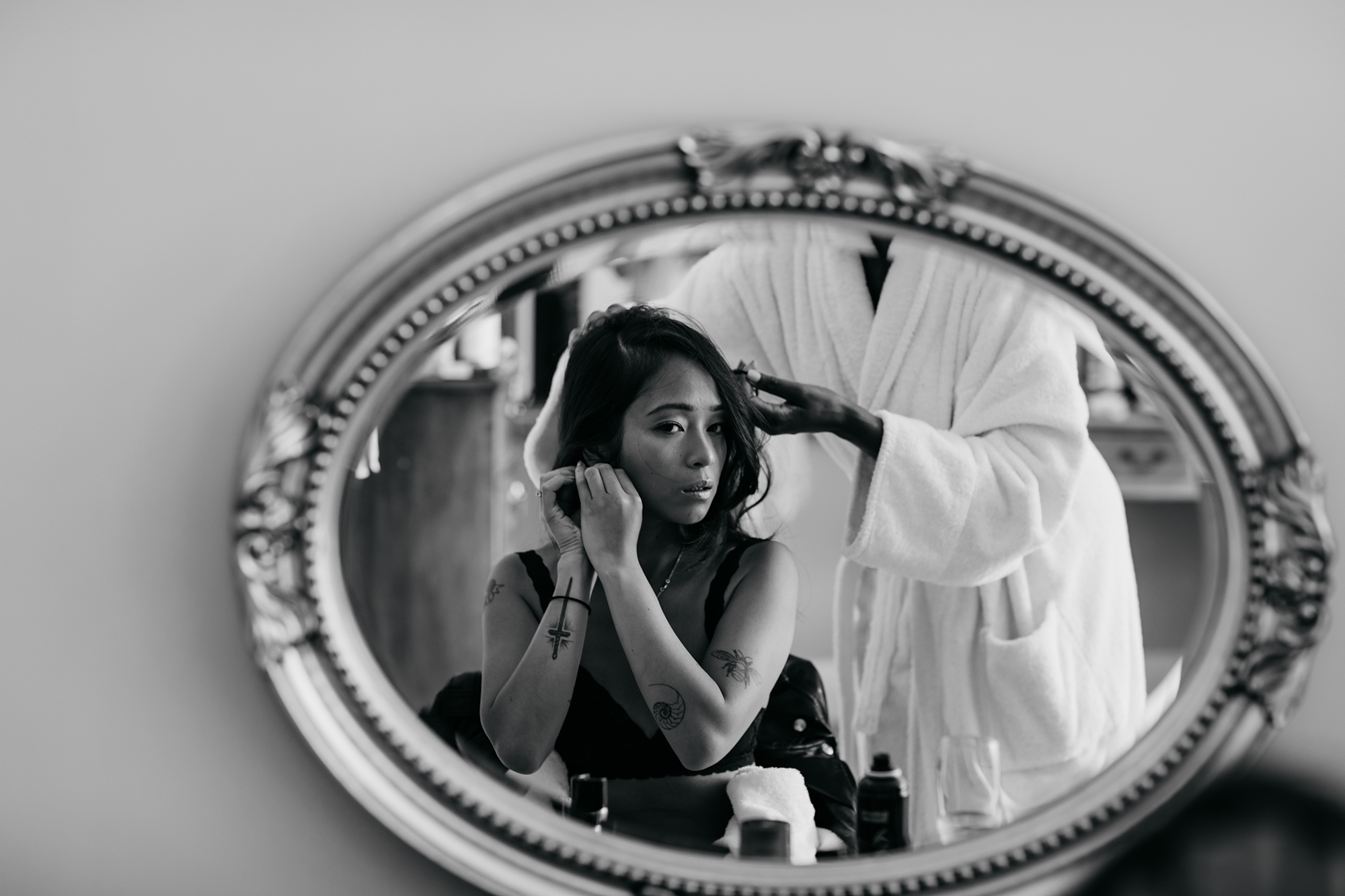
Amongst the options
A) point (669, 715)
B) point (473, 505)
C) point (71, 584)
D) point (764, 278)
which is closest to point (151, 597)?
point (71, 584)

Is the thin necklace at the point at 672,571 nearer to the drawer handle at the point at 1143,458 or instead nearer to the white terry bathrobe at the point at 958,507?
the white terry bathrobe at the point at 958,507

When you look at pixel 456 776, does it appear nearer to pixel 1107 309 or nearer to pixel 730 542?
pixel 730 542

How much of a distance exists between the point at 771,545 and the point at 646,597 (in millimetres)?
99

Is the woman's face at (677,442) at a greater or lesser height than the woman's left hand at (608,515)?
greater

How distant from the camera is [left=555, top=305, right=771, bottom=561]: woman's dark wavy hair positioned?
0.85 metres

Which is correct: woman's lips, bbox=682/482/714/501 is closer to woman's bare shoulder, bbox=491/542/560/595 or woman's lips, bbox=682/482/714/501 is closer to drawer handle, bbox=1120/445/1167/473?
woman's bare shoulder, bbox=491/542/560/595

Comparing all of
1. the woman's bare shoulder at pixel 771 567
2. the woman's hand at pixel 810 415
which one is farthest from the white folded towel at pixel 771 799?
the woman's hand at pixel 810 415

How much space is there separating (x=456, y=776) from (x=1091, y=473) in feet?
1.69

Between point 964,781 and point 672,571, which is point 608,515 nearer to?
point 672,571

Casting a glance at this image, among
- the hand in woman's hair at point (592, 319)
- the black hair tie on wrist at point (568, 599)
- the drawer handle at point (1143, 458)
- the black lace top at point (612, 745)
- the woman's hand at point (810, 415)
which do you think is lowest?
the black lace top at point (612, 745)

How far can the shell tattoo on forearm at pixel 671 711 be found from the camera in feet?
2.72

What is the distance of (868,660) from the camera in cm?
85

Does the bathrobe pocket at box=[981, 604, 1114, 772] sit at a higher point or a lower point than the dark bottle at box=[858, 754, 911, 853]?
higher

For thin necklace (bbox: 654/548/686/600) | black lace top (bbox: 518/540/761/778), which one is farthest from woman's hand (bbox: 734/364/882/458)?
black lace top (bbox: 518/540/761/778)
